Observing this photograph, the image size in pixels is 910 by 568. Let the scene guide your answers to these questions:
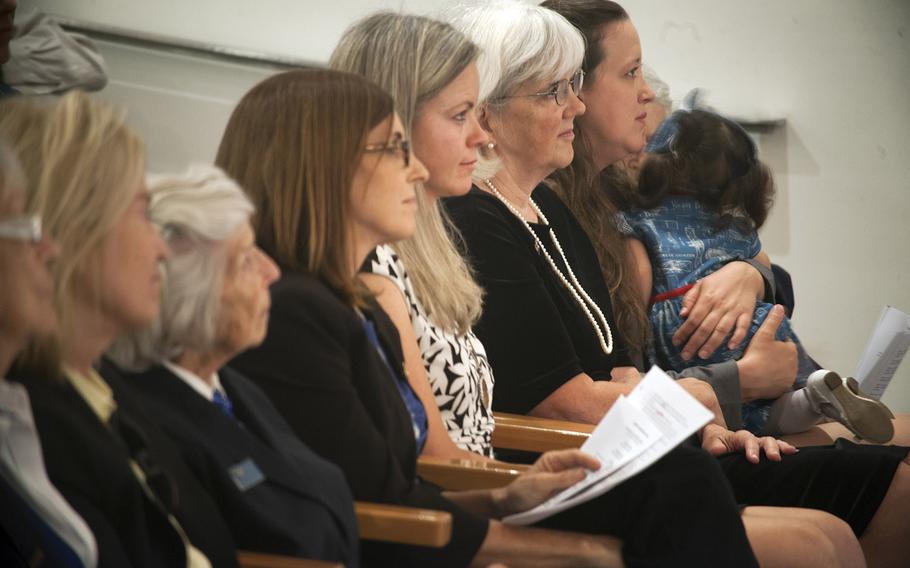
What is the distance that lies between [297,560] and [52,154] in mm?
577

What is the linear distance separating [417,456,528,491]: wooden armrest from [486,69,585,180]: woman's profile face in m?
1.03

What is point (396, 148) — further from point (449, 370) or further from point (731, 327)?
point (731, 327)

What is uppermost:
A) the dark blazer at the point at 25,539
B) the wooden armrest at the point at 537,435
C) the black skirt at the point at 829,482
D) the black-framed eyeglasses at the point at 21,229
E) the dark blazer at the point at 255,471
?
the black-framed eyeglasses at the point at 21,229

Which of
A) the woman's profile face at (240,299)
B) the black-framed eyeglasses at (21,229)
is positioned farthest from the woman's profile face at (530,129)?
the black-framed eyeglasses at (21,229)

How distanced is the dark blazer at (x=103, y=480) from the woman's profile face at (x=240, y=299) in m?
0.20

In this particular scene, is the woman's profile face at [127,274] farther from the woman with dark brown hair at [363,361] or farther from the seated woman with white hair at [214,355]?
the woman with dark brown hair at [363,361]

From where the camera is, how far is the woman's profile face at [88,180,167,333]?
Result: 1.40 m

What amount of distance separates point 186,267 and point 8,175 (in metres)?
0.30

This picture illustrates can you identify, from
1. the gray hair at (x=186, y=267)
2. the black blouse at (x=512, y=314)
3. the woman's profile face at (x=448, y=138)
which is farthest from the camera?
the black blouse at (x=512, y=314)

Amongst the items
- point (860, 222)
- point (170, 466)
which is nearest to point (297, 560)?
point (170, 466)

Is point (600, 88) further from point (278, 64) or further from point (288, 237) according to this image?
point (288, 237)

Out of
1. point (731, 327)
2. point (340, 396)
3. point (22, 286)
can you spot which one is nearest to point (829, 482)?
point (731, 327)

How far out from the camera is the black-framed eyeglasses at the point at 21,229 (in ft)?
4.25

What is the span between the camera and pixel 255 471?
5.31 feet
